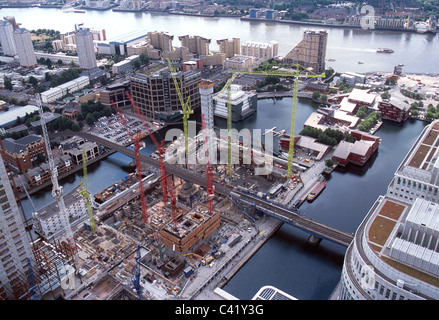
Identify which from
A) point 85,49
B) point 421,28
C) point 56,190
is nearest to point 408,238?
point 56,190

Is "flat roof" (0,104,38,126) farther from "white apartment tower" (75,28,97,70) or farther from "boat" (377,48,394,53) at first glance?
"boat" (377,48,394,53)

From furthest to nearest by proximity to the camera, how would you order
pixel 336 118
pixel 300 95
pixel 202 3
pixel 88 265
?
pixel 202 3
pixel 300 95
pixel 336 118
pixel 88 265

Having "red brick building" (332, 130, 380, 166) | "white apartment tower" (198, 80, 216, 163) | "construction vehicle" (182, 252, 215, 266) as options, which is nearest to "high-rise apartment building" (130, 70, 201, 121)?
"white apartment tower" (198, 80, 216, 163)

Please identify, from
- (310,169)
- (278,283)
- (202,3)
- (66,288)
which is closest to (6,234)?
(66,288)

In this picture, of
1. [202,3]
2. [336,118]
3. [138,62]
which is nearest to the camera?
[336,118]

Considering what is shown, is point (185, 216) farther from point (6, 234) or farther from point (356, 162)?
point (356, 162)

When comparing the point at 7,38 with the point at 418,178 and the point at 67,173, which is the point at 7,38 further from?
the point at 418,178
